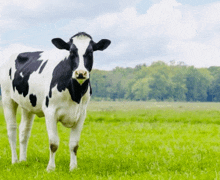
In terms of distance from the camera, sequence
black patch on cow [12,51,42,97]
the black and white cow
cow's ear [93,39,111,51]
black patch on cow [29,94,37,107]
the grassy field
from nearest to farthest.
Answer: the black and white cow, cow's ear [93,39,111,51], the grassy field, black patch on cow [29,94,37,107], black patch on cow [12,51,42,97]

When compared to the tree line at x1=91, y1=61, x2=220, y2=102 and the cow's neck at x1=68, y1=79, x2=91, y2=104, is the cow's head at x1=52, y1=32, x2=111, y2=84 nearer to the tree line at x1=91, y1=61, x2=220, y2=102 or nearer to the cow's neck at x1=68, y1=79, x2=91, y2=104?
the cow's neck at x1=68, y1=79, x2=91, y2=104

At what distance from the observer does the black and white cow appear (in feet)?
21.0

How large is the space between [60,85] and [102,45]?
122cm

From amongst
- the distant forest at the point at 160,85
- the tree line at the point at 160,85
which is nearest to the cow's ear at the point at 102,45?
the distant forest at the point at 160,85

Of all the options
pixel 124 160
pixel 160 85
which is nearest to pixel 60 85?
pixel 124 160

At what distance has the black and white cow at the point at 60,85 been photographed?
640cm

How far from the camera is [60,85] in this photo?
6773 millimetres

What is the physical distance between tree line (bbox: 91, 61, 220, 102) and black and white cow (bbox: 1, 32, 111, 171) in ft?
269

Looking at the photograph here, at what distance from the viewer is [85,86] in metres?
6.76

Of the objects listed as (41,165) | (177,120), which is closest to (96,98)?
(177,120)

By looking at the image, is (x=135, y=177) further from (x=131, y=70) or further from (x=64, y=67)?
(x=131, y=70)

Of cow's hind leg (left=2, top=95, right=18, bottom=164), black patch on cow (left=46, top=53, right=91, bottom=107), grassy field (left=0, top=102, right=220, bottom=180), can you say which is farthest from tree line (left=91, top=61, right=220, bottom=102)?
black patch on cow (left=46, top=53, right=91, bottom=107)

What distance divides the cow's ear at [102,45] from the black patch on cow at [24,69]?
1.64 metres

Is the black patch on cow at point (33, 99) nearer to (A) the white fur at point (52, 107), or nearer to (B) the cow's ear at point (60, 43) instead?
(A) the white fur at point (52, 107)
